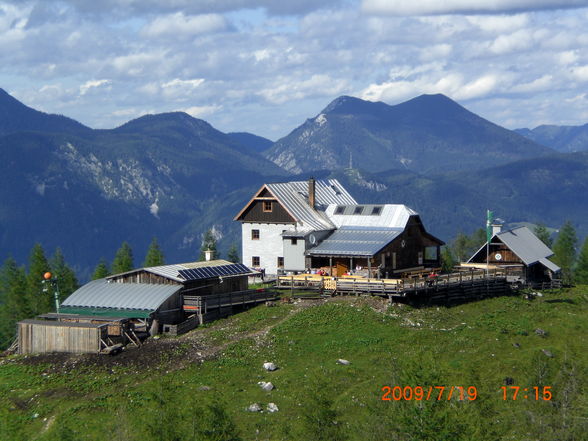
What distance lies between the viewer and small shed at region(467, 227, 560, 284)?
67.6 metres

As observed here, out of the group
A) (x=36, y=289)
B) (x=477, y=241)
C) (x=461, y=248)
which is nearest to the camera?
(x=36, y=289)

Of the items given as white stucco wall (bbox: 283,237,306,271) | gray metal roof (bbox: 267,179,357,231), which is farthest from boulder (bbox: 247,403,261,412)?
gray metal roof (bbox: 267,179,357,231)

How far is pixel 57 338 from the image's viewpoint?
47.1 m

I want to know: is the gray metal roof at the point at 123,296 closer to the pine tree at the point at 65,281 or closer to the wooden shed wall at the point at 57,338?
the wooden shed wall at the point at 57,338

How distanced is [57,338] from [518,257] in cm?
4037

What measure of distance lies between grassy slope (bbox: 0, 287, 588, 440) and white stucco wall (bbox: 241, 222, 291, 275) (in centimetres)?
1655

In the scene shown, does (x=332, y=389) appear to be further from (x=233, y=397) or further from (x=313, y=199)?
(x=313, y=199)

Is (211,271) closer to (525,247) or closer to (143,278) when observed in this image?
(143,278)

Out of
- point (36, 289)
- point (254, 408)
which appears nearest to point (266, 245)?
point (36, 289)

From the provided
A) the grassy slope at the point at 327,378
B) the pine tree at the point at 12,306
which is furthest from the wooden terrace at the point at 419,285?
the pine tree at the point at 12,306

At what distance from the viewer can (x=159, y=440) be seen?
2673 centimetres

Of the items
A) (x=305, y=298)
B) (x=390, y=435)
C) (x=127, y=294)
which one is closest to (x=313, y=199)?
(x=305, y=298)

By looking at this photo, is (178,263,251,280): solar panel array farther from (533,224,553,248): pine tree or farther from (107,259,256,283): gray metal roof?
(533,224,553,248): pine tree

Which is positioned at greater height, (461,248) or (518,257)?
(461,248)
